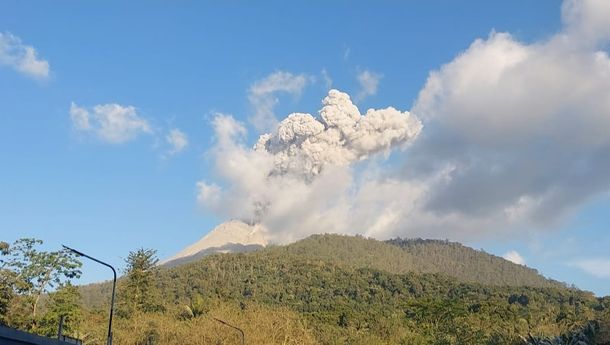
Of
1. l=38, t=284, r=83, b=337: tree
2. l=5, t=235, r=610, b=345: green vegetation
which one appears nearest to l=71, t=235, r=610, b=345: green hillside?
l=5, t=235, r=610, b=345: green vegetation

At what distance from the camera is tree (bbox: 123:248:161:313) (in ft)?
269

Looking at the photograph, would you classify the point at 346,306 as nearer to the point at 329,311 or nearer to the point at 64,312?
the point at 329,311

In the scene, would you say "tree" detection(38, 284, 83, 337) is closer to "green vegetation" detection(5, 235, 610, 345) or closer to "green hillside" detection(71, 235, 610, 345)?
"green vegetation" detection(5, 235, 610, 345)

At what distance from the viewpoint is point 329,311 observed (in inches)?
3393

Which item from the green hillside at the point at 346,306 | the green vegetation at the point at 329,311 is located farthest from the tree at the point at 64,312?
the green hillside at the point at 346,306

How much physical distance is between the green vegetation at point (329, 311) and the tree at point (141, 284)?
125 millimetres

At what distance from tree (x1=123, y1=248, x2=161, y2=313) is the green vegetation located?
0.41ft

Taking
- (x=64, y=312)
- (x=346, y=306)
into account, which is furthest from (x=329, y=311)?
(x=64, y=312)

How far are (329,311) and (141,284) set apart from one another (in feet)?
78.2

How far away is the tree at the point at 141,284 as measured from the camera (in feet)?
269

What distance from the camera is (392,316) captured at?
82.9 m

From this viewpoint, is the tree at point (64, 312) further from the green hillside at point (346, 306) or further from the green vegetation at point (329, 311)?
the green hillside at point (346, 306)

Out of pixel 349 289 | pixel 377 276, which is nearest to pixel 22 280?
pixel 349 289

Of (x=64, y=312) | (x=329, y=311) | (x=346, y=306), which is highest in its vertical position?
(x=346, y=306)
